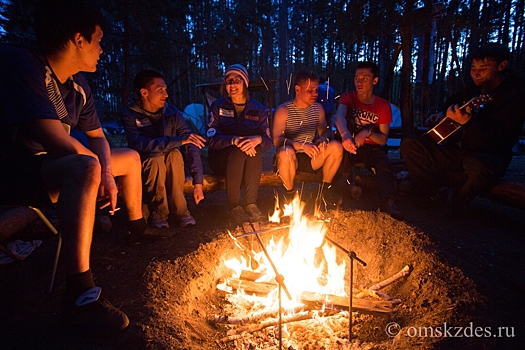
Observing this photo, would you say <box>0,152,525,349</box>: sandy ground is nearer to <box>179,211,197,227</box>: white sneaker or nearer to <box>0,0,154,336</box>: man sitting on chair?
<box>179,211,197,227</box>: white sneaker

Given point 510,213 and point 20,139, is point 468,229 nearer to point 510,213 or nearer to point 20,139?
point 510,213

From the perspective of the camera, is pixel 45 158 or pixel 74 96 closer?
pixel 45 158

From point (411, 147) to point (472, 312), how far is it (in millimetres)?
2597

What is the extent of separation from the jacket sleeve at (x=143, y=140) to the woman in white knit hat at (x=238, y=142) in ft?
1.97

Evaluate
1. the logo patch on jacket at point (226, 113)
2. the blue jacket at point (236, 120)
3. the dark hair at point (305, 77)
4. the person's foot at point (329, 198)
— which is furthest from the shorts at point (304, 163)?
the dark hair at point (305, 77)

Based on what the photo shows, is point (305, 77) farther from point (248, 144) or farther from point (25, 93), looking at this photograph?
point (25, 93)

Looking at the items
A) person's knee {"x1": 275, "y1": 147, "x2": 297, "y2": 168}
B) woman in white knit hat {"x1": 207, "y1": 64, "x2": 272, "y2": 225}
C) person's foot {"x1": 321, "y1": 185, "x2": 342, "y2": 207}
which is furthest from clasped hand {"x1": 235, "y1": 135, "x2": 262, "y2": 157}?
person's foot {"x1": 321, "y1": 185, "x2": 342, "y2": 207}

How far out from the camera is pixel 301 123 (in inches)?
162

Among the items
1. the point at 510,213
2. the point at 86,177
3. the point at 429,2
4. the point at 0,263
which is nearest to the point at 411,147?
the point at 510,213

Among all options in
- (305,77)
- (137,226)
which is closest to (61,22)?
(137,226)

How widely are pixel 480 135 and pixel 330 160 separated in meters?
1.68

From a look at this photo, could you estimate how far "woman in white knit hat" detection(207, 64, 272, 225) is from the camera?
141 inches

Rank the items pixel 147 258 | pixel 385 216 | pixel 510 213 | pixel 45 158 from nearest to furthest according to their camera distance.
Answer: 1. pixel 45 158
2. pixel 147 258
3. pixel 385 216
4. pixel 510 213

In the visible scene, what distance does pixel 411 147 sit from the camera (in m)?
4.01
